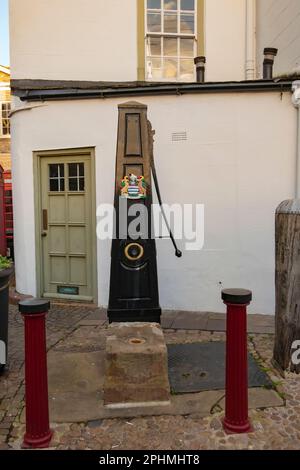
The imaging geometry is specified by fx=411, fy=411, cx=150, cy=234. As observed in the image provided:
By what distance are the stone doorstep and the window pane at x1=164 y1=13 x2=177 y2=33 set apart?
6.05 meters

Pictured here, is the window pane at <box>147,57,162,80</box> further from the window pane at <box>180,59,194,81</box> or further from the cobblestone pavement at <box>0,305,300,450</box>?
the cobblestone pavement at <box>0,305,300,450</box>

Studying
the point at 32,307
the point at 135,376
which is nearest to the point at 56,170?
the point at 135,376

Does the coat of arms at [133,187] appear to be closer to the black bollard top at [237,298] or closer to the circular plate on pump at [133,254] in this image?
the circular plate on pump at [133,254]

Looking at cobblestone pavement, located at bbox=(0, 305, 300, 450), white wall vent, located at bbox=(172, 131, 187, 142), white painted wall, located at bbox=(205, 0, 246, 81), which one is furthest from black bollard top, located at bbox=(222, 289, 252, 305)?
white painted wall, located at bbox=(205, 0, 246, 81)

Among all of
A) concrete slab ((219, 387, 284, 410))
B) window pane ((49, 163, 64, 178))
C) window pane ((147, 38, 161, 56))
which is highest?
window pane ((147, 38, 161, 56))

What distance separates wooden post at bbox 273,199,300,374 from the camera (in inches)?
151

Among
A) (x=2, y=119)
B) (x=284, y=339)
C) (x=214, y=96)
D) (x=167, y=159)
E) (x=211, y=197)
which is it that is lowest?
(x=284, y=339)

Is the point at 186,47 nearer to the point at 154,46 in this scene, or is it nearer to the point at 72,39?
the point at 154,46

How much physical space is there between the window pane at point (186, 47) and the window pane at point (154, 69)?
0.48 meters

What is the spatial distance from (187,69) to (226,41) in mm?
814

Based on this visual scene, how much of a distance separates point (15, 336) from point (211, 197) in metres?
3.19
